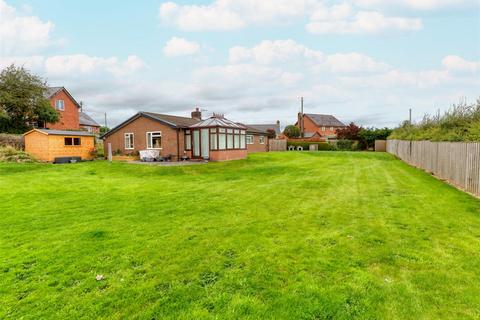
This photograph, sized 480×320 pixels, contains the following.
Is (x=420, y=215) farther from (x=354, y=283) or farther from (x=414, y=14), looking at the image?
(x=414, y=14)

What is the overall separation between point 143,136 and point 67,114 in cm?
1932

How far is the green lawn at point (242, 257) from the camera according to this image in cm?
331

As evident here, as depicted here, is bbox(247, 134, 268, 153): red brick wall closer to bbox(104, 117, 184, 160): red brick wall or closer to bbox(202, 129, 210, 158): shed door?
bbox(202, 129, 210, 158): shed door

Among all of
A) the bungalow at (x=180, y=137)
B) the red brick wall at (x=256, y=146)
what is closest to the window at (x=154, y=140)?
the bungalow at (x=180, y=137)

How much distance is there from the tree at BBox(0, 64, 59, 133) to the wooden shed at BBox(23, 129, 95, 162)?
6.90m

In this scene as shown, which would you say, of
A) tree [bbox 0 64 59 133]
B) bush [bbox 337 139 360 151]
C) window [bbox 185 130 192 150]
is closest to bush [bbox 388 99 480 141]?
window [bbox 185 130 192 150]

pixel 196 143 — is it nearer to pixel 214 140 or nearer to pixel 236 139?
pixel 214 140

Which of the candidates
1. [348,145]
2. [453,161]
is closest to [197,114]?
[453,161]

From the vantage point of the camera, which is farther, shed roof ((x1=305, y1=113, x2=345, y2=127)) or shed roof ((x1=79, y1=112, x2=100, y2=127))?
shed roof ((x1=305, y1=113, x2=345, y2=127))

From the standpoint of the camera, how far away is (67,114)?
3669cm

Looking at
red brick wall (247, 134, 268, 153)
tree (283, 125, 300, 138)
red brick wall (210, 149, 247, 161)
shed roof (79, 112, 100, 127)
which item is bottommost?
red brick wall (210, 149, 247, 161)

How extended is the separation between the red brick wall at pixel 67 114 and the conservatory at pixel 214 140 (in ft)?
71.9

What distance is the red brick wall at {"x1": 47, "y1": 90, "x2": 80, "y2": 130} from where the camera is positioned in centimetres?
3512

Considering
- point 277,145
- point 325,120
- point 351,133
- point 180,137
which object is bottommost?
point 277,145
